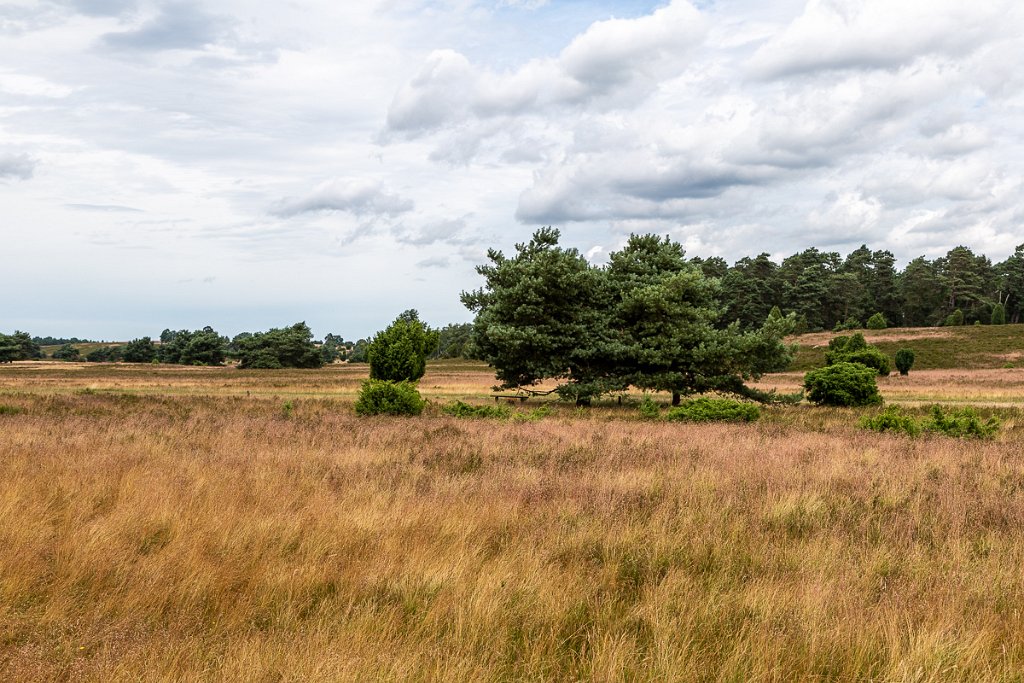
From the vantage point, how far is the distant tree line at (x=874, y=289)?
334 feet

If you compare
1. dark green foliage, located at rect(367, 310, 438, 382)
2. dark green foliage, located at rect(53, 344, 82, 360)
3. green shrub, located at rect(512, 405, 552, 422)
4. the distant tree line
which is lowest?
green shrub, located at rect(512, 405, 552, 422)

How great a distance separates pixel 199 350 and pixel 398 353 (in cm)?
9362

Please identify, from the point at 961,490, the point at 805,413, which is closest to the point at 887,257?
the point at 805,413

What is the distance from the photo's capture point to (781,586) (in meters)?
5.23

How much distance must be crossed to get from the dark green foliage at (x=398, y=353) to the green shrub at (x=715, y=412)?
2094 cm

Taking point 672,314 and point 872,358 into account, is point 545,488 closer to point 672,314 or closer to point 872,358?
point 672,314

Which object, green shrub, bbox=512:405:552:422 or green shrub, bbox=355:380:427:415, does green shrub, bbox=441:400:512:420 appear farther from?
green shrub, bbox=355:380:427:415

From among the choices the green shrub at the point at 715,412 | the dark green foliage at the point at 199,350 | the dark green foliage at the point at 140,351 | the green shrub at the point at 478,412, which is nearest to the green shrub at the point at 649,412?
the green shrub at the point at 715,412

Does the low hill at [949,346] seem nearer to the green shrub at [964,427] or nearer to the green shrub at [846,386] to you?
the green shrub at [846,386]

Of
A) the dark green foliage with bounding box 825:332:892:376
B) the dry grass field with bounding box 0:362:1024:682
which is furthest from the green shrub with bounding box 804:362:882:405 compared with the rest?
the dry grass field with bounding box 0:362:1024:682

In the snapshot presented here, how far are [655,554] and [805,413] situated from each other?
19.8 meters

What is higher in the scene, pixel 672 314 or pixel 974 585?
pixel 672 314

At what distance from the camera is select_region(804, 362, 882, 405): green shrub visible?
90.2 ft

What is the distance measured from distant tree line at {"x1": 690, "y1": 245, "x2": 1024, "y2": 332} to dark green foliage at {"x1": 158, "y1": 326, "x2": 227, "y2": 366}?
278ft
